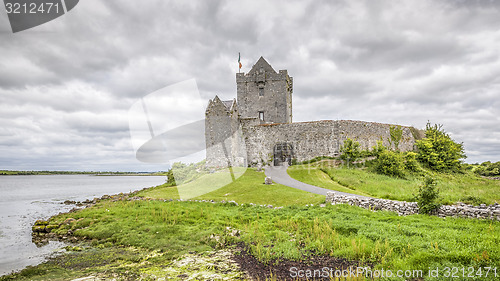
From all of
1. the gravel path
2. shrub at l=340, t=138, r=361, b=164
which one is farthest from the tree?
the gravel path

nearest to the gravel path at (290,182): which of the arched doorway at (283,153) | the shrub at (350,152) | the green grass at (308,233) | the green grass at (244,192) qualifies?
the green grass at (244,192)

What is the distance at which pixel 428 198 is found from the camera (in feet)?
43.8

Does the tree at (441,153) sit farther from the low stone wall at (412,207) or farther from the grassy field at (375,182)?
the low stone wall at (412,207)

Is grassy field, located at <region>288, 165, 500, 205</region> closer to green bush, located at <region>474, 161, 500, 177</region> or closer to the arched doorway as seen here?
the arched doorway

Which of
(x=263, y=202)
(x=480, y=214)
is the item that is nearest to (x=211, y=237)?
(x=263, y=202)

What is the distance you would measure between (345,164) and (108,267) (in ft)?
92.7

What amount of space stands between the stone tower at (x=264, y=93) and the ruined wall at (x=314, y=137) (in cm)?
673

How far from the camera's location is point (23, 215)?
905 inches

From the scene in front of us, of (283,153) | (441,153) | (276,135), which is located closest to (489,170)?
(441,153)

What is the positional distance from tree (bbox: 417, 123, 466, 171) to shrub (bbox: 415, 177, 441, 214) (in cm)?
2403

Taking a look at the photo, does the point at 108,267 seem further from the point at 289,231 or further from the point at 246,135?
the point at 246,135

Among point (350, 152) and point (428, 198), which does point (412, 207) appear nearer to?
point (428, 198)

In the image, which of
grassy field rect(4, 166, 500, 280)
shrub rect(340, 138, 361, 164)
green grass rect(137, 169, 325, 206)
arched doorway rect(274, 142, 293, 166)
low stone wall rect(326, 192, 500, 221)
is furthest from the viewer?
arched doorway rect(274, 142, 293, 166)

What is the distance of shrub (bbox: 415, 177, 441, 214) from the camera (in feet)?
42.5
